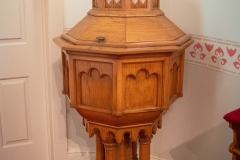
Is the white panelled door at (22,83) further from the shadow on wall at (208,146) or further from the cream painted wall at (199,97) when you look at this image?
the shadow on wall at (208,146)

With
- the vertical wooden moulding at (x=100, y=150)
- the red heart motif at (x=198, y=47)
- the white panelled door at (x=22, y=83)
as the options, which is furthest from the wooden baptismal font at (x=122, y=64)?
the white panelled door at (x=22, y=83)

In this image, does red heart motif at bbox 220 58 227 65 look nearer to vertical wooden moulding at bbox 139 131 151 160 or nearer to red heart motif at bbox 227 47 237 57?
red heart motif at bbox 227 47 237 57

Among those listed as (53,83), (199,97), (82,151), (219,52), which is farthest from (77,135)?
(219,52)

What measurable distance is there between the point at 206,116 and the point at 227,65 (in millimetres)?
371

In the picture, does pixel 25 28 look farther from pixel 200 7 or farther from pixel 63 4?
pixel 200 7

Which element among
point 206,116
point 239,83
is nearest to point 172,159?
point 206,116

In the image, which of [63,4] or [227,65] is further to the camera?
[63,4]

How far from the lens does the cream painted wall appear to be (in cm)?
171

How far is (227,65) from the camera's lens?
1.73 m

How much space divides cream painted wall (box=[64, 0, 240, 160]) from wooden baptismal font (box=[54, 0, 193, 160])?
31 cm

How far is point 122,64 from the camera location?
4.38 feet

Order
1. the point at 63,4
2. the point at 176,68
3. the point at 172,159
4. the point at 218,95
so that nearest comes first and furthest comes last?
the point at 176,68 < the point at 218,95 < the point at 63,4 < the point at 172,159

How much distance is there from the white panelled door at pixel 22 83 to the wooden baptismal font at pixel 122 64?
0.66 metres

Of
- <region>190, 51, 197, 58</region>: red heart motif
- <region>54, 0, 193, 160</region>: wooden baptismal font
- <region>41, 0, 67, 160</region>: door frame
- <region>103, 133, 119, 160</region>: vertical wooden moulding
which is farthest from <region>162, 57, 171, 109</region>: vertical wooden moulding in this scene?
<region>41, 0, 67, 160</region>: door frame
